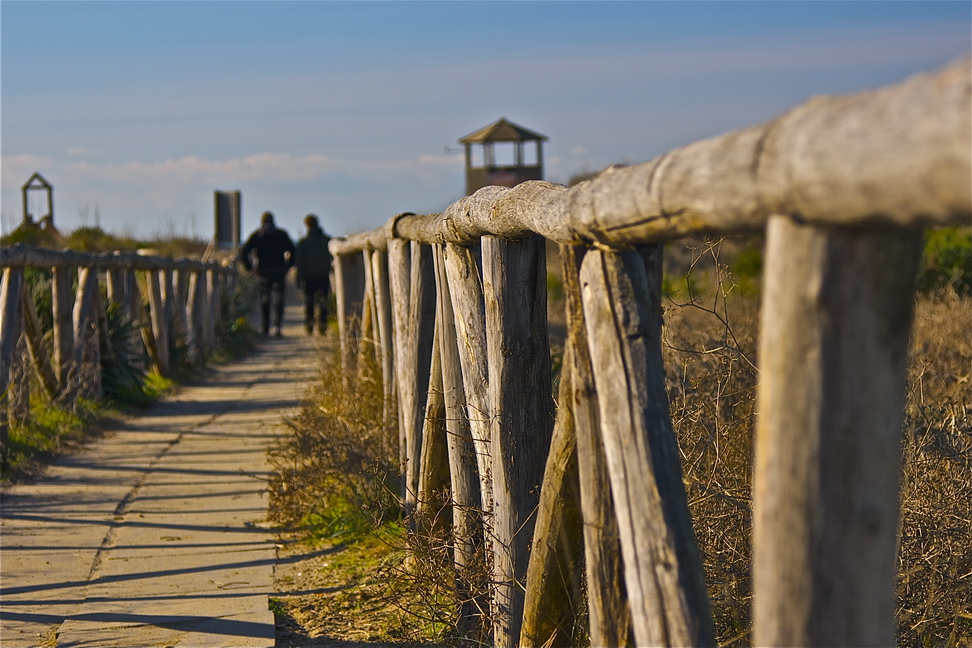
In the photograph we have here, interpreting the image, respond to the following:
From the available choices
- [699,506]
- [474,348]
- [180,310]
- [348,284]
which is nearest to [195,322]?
[180,310]

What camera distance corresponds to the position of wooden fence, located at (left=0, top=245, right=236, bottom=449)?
663 cm

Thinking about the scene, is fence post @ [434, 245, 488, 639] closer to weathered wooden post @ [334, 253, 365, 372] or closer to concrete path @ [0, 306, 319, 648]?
concrete path @ [0, 306, 319, 648]

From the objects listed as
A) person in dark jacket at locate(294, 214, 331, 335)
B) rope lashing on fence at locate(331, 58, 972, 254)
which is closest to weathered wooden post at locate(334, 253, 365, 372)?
person in dark jacket at locate(294, 214, 331, 335)

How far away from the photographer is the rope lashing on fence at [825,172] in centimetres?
102

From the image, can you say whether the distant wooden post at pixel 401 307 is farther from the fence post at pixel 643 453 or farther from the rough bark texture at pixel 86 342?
the rough bark texture at pixel 86 342

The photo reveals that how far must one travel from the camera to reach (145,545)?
496 centimetres

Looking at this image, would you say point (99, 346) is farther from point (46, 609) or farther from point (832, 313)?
point (832, 313)

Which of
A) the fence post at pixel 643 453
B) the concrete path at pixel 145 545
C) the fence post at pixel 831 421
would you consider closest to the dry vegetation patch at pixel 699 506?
the concrete path at pixel 145 545

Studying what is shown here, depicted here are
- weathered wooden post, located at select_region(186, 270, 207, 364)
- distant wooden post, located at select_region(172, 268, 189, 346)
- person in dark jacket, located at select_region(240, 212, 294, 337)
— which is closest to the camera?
distant wooden post, located at select_region(172, 268, 189, 346)

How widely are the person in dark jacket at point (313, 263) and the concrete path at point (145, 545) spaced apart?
5927 millimetres

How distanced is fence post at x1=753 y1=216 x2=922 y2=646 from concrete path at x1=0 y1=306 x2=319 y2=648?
280cm

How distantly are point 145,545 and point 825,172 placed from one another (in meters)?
4.52

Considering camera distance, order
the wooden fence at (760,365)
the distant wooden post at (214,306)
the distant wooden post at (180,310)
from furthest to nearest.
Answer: the distant wooden post at (214,306), the distant wooden post at (180,310), the wooden fence at (760,365)

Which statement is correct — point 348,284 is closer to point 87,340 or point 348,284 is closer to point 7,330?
point 87,340
